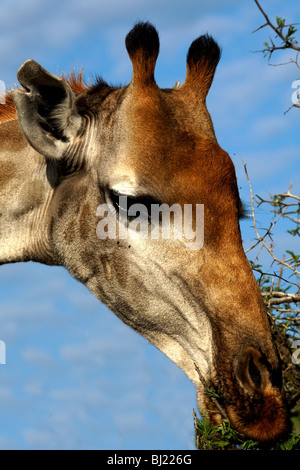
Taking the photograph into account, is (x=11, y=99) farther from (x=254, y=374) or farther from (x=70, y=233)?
(x=254, y=374)

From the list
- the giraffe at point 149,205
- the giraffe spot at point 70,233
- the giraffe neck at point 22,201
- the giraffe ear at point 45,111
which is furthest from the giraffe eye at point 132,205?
the giraffe neck at point 22,201

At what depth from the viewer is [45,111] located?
5207 mm

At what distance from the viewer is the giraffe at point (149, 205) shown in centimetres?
461

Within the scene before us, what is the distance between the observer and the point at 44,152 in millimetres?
5219

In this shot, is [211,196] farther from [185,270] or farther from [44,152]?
[44,152]

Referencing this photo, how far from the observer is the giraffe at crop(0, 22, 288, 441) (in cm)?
461

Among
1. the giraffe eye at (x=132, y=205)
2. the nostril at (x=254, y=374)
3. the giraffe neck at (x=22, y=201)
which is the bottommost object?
the nostril at (x=254, y=374)

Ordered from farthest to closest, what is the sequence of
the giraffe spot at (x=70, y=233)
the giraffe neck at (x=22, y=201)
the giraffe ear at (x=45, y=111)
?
the giraffe neck at (x=22, y=201)
the giraffe spot at (x=70, y=233)
the giraffe ear at (x=45, y=111)

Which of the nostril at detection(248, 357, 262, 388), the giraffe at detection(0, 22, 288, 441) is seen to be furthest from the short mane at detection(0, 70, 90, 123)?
the nostril at detection(248, 357, 262, 388)

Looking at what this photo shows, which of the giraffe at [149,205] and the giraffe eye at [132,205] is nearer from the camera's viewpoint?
the giraffe at [149,205]

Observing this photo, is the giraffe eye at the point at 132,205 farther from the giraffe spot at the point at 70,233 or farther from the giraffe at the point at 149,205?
the giraffe spot at the point at 70,233

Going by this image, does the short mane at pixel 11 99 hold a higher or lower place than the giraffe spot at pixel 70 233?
higher
